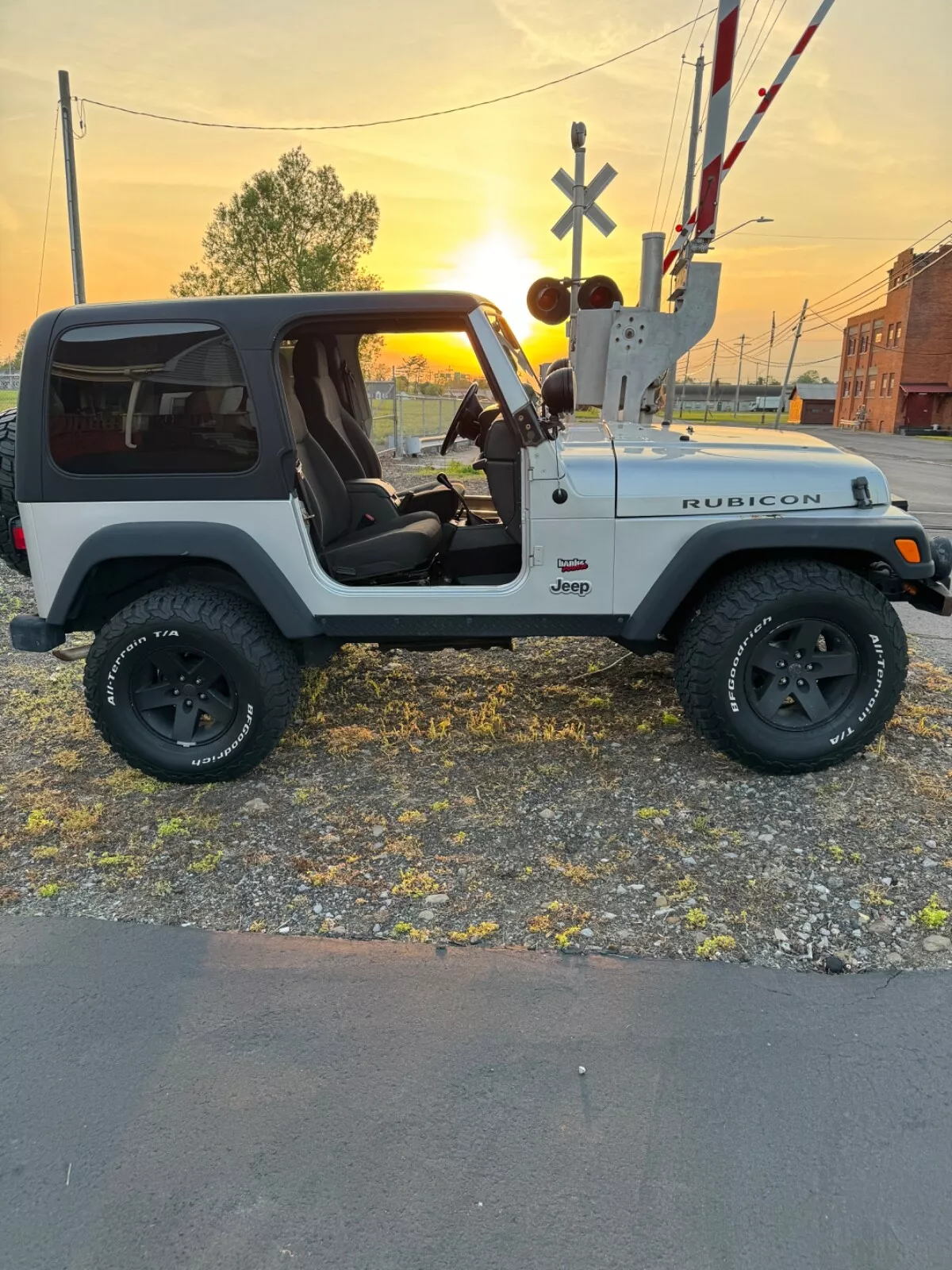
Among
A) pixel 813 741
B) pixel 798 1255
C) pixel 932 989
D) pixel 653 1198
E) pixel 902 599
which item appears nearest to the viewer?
pixel 798 1255

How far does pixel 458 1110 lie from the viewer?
76.4 inches

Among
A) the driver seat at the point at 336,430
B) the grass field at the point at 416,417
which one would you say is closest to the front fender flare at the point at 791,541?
the driver seat at the point at 336,430

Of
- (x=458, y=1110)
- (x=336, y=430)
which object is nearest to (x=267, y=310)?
(x=336, y=430)

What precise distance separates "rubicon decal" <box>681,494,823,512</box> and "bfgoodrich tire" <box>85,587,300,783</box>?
1.79m

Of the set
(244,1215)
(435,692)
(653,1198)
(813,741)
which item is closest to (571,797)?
(813,741)

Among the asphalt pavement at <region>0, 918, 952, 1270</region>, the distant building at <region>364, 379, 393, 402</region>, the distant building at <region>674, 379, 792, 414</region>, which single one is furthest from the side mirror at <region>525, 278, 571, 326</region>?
the distant building at <region>674, 379, 792, 414</region>

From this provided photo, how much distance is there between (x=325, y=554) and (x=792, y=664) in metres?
2.05

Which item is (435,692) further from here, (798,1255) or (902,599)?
(798,1255)

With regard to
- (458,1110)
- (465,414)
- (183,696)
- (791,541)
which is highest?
(465,414)

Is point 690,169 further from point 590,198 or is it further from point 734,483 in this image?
point 734,483

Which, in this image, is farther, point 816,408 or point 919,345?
point 816,408

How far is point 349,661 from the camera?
5020 millimetres

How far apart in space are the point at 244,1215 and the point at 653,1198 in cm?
85

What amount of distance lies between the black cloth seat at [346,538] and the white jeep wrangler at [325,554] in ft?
0.31
